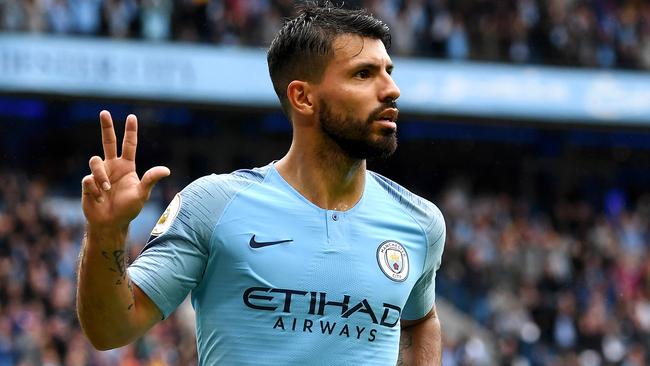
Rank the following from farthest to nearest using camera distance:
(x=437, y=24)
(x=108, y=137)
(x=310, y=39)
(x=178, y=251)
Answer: (x=437, y=24), (x=310, y=39), (x=178, y=251), (x=108, y=137)

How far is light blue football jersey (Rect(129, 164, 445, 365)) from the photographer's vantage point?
3.43 metres

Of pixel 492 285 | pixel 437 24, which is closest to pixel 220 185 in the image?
pixel 492 285

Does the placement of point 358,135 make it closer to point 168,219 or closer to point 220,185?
point 220,185

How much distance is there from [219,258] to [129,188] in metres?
0.41

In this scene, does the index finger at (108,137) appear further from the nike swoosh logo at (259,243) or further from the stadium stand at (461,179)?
the stadium stand at (461,179)

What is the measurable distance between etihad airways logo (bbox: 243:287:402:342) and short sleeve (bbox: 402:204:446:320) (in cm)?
40

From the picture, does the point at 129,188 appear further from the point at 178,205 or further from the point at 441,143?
the point at 441,143

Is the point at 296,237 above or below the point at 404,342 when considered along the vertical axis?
above

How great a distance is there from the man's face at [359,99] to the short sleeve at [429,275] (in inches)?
13.5

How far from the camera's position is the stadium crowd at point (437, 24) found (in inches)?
774

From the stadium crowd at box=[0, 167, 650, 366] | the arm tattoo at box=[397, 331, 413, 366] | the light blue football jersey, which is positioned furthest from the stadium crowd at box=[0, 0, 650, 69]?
the light blue football jersey

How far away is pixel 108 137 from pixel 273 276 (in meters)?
0.59

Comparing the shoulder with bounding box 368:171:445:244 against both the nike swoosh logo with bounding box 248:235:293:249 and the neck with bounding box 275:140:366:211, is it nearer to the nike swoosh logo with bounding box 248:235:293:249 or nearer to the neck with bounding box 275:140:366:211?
the neck with bounding box 275:140:366:211

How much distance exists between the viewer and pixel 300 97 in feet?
12.2
